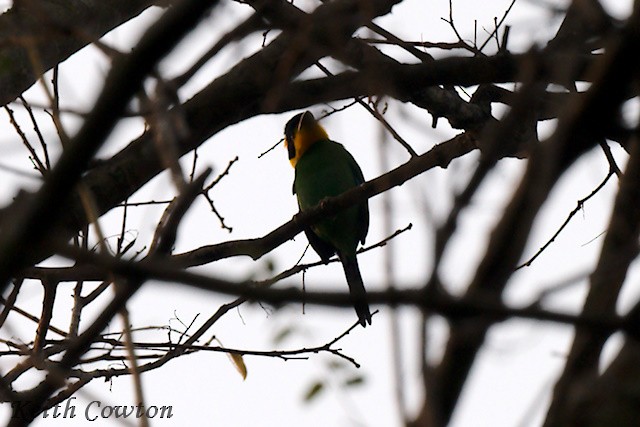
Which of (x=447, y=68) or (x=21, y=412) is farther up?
(x=447, y=68)

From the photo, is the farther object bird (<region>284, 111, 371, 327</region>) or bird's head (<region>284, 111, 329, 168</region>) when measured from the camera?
bird's head (<region>284, 111, 329, 168</region>)

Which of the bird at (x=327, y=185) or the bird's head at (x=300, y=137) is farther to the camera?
the bird's head at (x=300, y=137)

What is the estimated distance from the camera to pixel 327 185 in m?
5.98

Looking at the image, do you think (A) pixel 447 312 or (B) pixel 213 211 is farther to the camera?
(B) pixel 213 211

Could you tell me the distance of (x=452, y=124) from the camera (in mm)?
3770

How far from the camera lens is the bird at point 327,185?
5.73m

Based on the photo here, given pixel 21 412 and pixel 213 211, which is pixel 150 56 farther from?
pixel 213 211

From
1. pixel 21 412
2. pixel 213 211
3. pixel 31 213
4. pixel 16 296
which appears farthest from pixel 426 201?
pixel 16 296

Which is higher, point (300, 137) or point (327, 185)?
point (300, 137)

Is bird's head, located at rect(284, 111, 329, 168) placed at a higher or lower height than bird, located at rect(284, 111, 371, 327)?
higher

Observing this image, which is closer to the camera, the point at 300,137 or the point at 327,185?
the point at 327,185

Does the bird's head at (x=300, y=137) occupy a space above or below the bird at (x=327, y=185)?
above

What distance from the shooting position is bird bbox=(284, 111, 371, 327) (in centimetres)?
573

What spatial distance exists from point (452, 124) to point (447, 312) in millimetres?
2640
